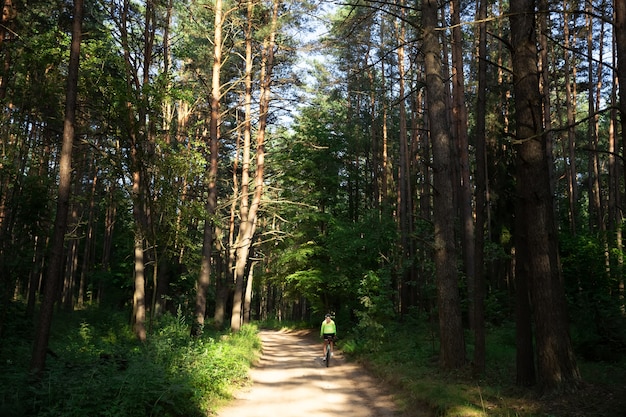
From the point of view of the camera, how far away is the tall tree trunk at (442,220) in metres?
9.65

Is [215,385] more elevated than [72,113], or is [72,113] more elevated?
[72,113]

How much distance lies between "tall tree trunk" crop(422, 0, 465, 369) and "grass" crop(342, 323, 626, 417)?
2.15 feet

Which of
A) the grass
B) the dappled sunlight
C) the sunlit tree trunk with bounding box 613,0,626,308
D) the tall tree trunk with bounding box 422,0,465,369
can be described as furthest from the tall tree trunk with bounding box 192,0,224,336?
the sunlit tree trunk with bounding box 613,0,626,308

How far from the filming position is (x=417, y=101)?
91.5ft

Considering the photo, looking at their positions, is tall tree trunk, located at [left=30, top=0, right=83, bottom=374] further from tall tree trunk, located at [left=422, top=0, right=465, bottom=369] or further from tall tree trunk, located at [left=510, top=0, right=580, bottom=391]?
tall tree trunk, located at [left=510, top=0, right=580, bottom=391]

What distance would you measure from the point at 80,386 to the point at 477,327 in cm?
770

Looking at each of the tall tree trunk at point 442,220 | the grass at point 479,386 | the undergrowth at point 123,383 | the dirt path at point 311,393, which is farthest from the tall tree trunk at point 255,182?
the tall tree trunk at point 442,220

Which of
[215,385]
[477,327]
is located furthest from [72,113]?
[477,327]

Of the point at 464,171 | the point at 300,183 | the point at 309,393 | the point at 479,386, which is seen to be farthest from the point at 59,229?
the point at 300,183

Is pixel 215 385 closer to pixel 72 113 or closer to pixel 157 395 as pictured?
pixel 157 395

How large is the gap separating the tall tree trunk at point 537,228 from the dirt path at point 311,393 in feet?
9.24

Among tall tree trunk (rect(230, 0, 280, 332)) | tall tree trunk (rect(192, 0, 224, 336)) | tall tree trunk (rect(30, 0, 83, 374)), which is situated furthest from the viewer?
tall tree trunk (rect(230, 0, 280, 332))

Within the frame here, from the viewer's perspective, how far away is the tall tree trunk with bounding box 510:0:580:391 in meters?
6.71

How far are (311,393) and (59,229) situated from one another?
620 centimetres
